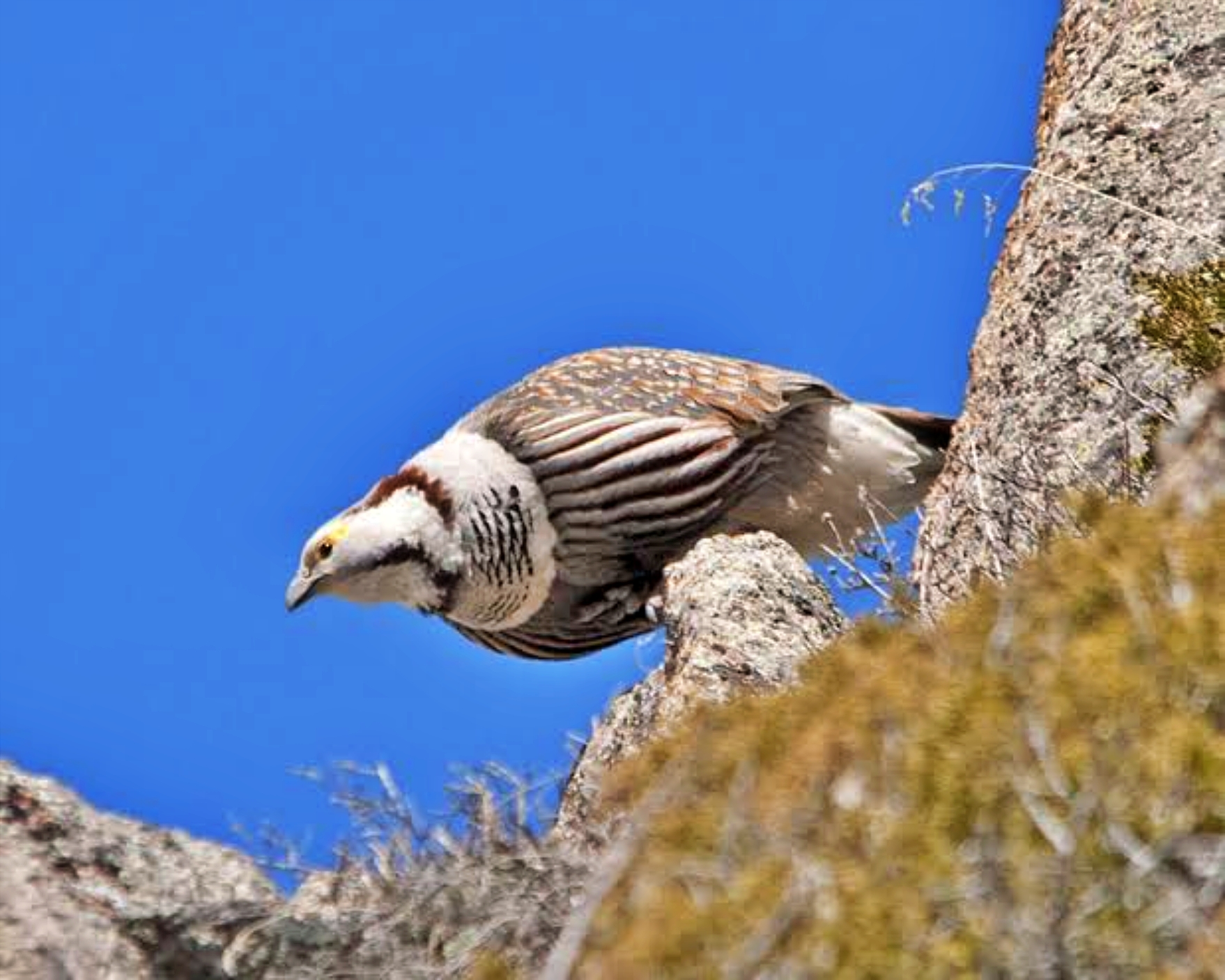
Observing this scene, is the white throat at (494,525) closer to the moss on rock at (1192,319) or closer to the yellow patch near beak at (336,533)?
the yellow patch near beak at (336,533)

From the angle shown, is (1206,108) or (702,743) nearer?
(702,743)

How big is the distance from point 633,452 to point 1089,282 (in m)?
2.71

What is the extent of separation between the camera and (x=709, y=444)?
1352 cm

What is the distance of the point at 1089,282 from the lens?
1148cm

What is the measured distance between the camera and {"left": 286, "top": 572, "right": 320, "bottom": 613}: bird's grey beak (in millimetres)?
13164

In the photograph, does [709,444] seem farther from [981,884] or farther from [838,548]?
[981,884]

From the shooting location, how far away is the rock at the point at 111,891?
7332 millimetres

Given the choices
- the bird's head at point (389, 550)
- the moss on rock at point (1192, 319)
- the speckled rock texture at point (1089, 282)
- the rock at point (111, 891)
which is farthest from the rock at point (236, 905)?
the bird's head at point (389, 550)

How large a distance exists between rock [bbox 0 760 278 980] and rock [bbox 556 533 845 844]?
6.30ft

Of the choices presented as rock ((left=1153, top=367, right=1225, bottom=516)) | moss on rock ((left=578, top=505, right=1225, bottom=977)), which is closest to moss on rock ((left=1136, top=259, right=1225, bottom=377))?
rock ((left=1153, top=367, right=1225, bottom=516))

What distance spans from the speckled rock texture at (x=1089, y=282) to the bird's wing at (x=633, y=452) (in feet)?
5.89

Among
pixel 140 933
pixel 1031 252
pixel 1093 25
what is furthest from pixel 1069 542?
pixel 1093 25

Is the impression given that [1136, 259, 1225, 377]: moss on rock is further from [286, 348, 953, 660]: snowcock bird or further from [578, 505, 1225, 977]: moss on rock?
[286, 348, 953, 660]: snowcock bird

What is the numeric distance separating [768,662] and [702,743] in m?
2.94
